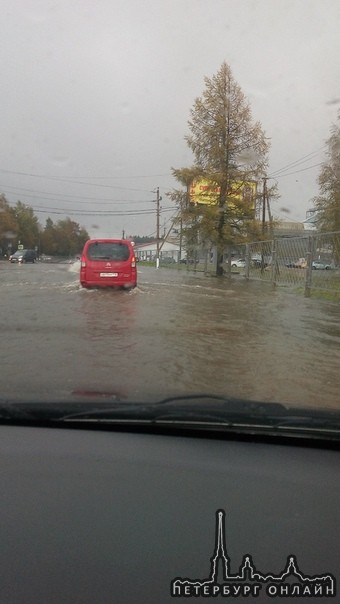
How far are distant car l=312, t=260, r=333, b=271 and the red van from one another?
524 cm

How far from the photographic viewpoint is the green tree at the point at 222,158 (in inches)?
1281

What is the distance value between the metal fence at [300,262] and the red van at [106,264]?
5230mm

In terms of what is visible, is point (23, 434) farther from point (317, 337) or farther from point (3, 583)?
point (317, 337)

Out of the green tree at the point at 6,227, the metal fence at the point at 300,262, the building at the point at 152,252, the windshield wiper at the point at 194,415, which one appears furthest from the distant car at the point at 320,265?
the building at the point at 152,252

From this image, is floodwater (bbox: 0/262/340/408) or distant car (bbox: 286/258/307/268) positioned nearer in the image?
floodwater (bbox: 0/262/340/408)

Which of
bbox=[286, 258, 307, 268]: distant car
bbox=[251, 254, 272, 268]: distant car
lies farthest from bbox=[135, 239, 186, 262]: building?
bbox=[286, 258, 307, 268]: distant car

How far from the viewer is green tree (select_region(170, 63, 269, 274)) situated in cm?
3253

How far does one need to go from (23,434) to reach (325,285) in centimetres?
1469

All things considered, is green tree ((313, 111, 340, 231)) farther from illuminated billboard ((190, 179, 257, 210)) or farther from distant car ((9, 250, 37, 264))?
distant car ((9, 250, 37, 264))

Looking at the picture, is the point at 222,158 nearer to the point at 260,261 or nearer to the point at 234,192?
the point at 234,192

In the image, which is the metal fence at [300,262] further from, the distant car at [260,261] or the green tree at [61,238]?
the green tree at [61,238]

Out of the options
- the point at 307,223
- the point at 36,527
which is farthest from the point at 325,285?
the point at 307,223

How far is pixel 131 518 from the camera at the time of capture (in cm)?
254

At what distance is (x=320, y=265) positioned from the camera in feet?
57.3
